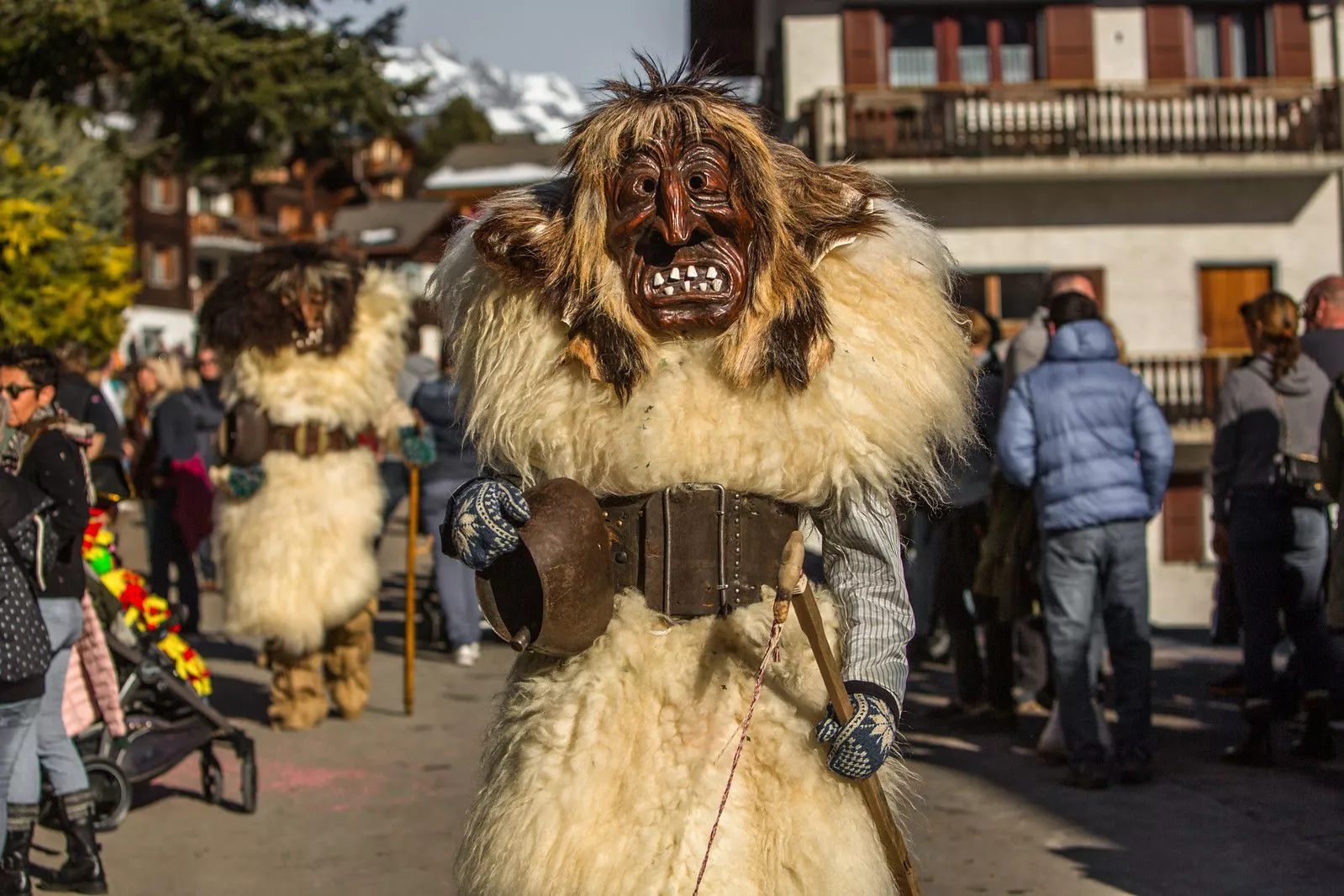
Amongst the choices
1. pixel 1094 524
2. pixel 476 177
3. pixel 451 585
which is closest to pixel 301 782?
pixel 451 585

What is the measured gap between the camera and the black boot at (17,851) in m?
5.41

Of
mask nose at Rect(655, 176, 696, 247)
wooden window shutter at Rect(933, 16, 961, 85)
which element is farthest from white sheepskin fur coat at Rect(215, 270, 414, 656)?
wooden window shutter at Rect(933, 16, 961, 85)

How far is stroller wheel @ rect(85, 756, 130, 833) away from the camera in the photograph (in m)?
6.46

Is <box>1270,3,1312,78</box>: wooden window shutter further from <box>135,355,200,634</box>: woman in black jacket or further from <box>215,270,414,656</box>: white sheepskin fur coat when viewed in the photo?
<box>215,270,414,656</box>: white sheepskin fur coat

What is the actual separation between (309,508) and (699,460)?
5164mm

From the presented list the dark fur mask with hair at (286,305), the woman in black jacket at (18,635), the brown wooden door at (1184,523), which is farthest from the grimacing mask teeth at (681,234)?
the brown wooden door at (1184,523)

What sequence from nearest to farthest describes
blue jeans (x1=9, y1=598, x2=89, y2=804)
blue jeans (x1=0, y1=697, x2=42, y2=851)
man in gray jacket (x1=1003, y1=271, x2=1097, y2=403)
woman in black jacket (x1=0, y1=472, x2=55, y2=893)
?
woman in black jacket (x1=0, y1=472, x2=55, y2=893), blue jeans (x1=0, y1=697, x2=42, y2=851), blue jeans (x1=9, y1=598, x2=89, y2=804), man in gray jacket (x1=1003, y1=271, x2=1097, y2=403)

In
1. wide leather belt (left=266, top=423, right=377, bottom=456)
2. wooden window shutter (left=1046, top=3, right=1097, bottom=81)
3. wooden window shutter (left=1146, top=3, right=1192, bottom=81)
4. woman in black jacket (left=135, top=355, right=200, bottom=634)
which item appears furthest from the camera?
wooden window shutter (left=1146, top=3, right=1192, bottom=81)

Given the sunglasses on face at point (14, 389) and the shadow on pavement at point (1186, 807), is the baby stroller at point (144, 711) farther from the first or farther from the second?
the shadow on pavement at point (1186, 807)

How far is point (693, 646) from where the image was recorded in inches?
142

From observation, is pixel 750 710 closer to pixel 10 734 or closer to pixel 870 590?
pixel 870 590

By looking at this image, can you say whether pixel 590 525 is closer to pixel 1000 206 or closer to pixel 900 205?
pixel 900 205

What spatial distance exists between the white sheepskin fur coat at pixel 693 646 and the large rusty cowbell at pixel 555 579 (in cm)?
16

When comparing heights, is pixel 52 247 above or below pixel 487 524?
above
